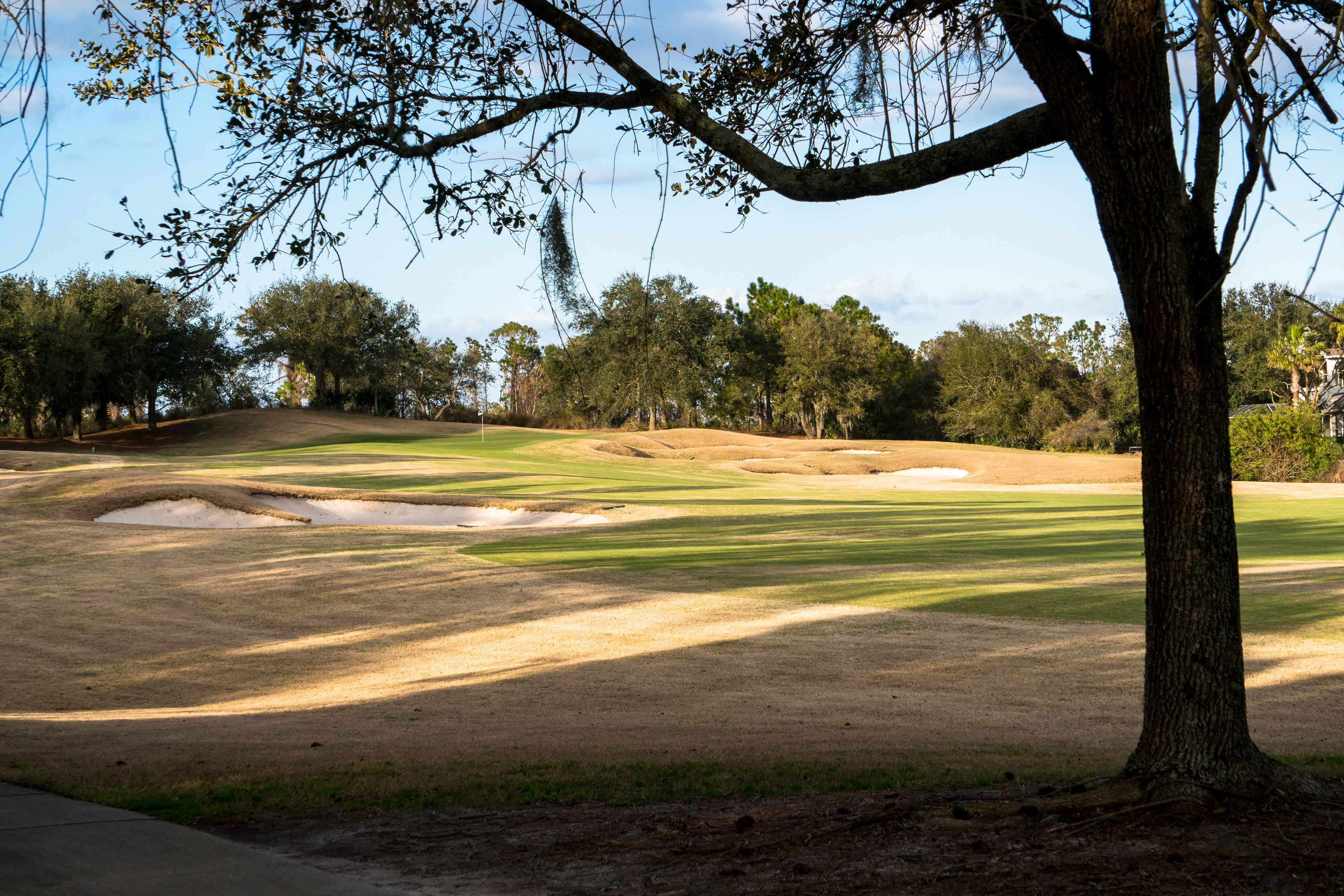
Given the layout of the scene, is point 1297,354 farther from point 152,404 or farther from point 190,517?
point 152,404

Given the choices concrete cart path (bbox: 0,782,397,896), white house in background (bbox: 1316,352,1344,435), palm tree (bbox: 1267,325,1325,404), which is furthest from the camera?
white house in background (bbox: 1316,352,1344,435)

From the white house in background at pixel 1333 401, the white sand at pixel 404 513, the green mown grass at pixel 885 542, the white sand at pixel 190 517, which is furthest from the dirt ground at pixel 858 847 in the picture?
the white house in background at pixel 1333 401

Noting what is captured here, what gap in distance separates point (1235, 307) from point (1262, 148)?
7453 centimetres

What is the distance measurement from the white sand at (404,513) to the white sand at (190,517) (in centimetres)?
151

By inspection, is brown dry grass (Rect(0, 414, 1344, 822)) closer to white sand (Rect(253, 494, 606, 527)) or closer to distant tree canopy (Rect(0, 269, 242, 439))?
white sand (Rect(253, 494, 606, 527))

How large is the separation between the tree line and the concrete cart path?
24842 millimetres

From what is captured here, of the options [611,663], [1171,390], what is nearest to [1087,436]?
[611,663]

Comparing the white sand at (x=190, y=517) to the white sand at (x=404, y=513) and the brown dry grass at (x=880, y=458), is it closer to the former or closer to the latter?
the white sand at (x=404, y=513)

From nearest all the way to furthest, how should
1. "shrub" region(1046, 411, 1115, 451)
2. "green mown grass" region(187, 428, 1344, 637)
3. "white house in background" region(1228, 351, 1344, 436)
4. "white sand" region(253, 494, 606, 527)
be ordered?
"green mown grass" region(187, 428, 1344, 637) < "white sand" region(253, 494, 606, 527) < "white house in background" region(1228, 351, 1344, 436) < "shrub" region(1046, 411, 1115, 451)

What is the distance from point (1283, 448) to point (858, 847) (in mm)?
44696

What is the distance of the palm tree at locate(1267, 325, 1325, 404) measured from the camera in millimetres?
50906

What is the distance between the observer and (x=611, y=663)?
11.1m

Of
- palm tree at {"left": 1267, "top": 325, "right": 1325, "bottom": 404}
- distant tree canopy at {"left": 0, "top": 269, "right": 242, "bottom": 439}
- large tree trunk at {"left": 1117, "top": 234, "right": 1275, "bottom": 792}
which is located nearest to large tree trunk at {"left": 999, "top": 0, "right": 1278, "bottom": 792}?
large tree trunk at {"left": 1117, "top": 234, "right": 1275, "bottom": 792}

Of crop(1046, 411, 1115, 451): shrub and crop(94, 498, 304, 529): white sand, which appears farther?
crop(1046, 411, 1115, 451): shrub
